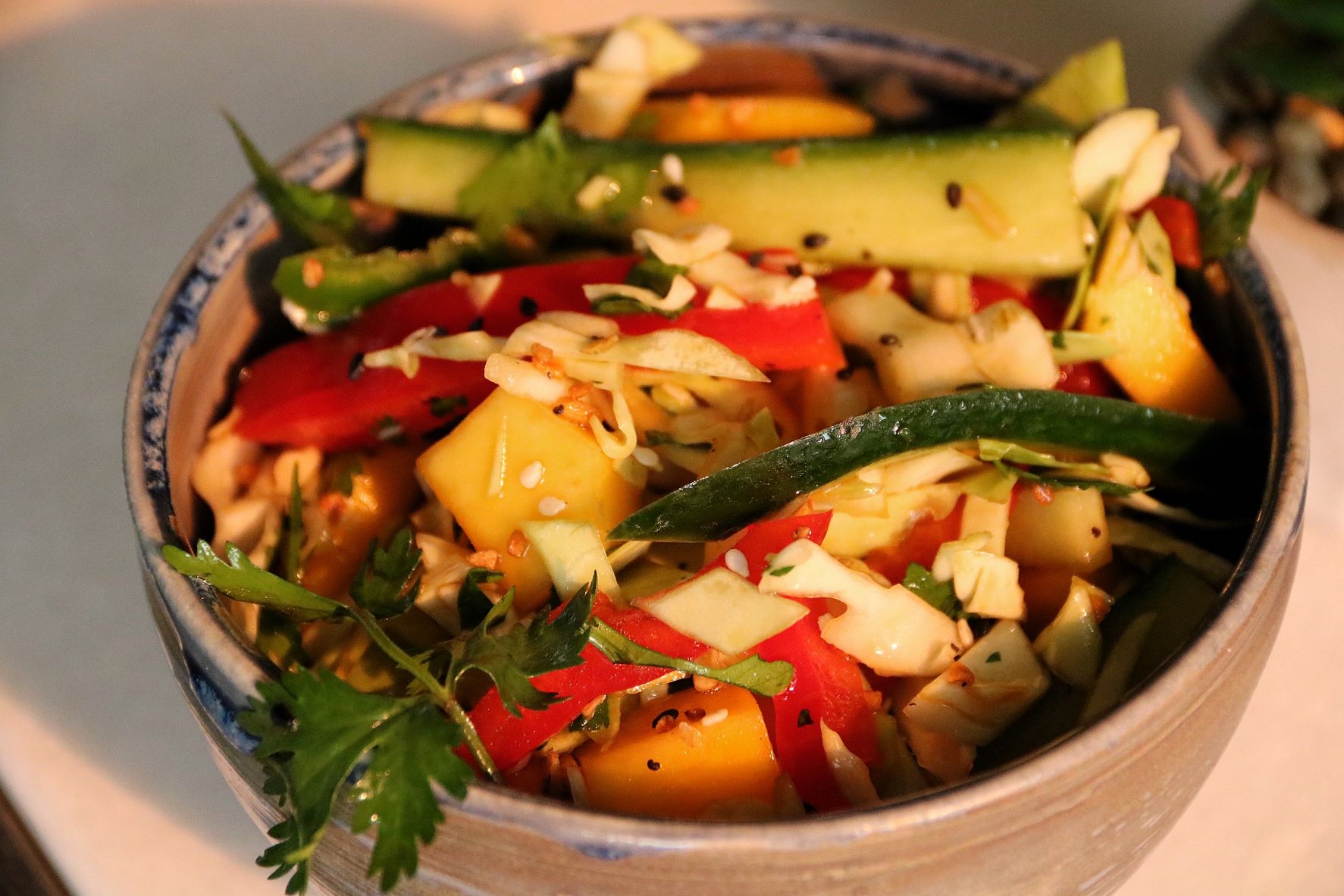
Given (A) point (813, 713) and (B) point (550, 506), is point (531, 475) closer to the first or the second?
(B) point (550, 506)

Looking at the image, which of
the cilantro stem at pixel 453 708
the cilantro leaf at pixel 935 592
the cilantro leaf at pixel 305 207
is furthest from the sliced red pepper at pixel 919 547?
the cilantro leaf at pixel 305 207

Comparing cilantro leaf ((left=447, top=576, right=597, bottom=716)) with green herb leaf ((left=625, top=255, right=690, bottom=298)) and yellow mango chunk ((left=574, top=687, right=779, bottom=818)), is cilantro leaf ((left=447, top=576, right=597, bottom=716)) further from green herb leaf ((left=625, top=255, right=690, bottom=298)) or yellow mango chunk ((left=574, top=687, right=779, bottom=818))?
green herb leaf ((left=625, top=255, right=690, bottom=298))

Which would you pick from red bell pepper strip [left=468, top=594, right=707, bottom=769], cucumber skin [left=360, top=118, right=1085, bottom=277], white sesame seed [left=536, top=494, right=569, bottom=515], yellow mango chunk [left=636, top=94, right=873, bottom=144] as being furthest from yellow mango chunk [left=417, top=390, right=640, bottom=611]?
yellow mango chunk [left=636, top=94, right=873, bottom=144]

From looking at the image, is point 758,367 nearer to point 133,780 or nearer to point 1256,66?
point 133,780

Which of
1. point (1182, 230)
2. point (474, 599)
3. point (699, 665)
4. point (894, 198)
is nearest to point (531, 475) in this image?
point (474, 599)

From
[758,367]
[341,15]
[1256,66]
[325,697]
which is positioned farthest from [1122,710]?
[341,15]

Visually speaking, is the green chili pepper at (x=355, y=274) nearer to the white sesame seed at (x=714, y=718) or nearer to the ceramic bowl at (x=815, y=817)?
the ceramic bowl at (x=815, y=817)
